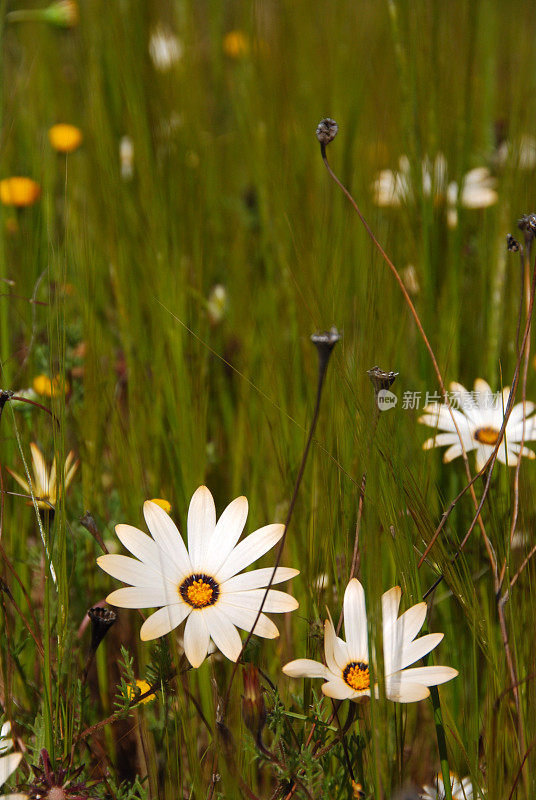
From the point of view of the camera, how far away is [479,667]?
2.10 feet

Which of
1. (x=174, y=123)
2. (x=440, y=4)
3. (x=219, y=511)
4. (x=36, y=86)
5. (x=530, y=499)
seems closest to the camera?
(x=530, y=499)

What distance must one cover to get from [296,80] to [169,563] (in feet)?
3.31

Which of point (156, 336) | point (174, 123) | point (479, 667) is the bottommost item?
point (479, 667)

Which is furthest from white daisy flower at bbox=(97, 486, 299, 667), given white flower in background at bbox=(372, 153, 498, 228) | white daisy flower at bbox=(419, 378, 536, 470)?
white flower in background at bbox=(372, 153, 498, 228)

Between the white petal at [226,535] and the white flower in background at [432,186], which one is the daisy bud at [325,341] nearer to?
the white petal at [226,535]

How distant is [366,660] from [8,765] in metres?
0.22

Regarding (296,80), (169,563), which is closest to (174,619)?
(169,563)

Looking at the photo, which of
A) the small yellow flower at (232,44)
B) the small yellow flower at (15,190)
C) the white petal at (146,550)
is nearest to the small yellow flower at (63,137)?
Result: the small yellow flower at (15,190)

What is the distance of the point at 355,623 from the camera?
0.47 meters

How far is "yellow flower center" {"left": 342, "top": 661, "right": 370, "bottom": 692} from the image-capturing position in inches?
17.5

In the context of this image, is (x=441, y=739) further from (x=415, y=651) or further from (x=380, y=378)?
(x=380, y=378)

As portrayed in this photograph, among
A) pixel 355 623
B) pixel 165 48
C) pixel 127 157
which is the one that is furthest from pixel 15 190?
pixel 355 623

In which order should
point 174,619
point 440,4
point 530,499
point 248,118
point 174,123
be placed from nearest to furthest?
point 174,619, point 530,499, point 440,4, point 174,123, point 248,118

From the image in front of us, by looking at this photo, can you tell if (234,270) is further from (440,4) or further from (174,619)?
(174,619)
